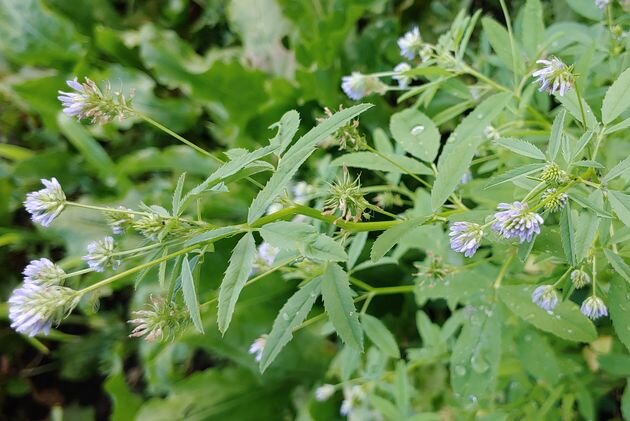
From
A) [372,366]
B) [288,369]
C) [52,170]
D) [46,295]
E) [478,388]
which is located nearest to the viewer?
[46,295]

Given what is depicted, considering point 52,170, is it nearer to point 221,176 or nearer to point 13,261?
point 13,261

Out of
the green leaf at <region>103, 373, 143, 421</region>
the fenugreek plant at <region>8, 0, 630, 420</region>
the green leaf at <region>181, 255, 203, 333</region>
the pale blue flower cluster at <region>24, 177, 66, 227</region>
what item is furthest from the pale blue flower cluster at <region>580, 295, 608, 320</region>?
the green leaf at <region>103, 373, 143, 421</region>

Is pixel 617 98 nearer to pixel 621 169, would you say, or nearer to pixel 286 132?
pixel 621 169

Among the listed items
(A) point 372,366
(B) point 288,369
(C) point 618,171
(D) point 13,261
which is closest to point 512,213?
(C) point 618,171

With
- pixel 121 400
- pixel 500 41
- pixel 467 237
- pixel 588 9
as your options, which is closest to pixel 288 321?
pixel 467 237

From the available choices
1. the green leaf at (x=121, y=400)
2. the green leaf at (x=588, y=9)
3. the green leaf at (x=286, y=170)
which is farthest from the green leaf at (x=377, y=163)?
the green leaf at (x=121, y=400)

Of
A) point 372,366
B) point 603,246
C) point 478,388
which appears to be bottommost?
point 372,366

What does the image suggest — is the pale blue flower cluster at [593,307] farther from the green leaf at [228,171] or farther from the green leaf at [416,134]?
the green leaf at [228,171]
